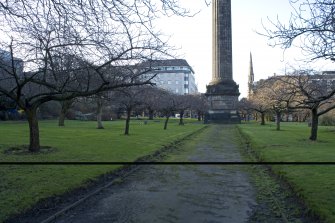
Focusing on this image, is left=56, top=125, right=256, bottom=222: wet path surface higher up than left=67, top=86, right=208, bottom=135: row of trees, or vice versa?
left=67, top=86, right=208, bottom=135: row of trees

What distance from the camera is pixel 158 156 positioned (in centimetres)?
2141

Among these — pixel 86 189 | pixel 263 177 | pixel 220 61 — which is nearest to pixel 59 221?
pixel 86 189

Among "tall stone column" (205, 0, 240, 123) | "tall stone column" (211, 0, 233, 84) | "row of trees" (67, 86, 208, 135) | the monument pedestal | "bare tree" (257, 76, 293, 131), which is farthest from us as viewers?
the monument pedestal

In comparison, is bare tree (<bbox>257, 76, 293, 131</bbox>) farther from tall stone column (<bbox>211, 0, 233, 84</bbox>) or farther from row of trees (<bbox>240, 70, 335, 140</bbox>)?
tall stone column (<bbox>211, 0, 233, 84</bbox>)

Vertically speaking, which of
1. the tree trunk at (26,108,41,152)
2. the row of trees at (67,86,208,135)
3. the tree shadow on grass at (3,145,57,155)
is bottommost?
the tree shadow on grass at (3,145,57,155)

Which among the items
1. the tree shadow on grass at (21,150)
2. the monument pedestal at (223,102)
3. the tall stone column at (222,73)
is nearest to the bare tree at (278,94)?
the tree shadow on grass at (21,150)

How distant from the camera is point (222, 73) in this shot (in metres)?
79.5

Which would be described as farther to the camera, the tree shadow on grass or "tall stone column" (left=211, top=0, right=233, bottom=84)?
"tall stone column" (left=211, top=0, right=233, bottom=84)

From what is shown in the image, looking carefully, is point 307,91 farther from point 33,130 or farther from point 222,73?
point 222,73

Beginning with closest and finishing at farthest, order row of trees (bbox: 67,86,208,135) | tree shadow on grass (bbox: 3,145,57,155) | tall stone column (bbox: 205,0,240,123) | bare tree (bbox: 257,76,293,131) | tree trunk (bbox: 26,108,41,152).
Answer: tree shadow on grass (bbox: 3,145,57,155), tree trunk (bbox: 26,108,41,152), row of trees (bbox: 67,86,208,135), bare tree (bbox: 257,76,293,131), tall stone column (bbox: 205,0,240,123)

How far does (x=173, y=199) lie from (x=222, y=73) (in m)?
70.0

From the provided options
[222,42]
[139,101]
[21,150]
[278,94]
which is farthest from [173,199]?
[222,42]

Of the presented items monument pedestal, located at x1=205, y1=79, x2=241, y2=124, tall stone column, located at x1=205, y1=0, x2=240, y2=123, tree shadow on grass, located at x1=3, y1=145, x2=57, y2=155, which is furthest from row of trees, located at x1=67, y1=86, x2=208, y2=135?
tall stone column, located at x1=205, y1=0, x2=240, y2=123

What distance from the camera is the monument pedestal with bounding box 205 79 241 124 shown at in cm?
7950
